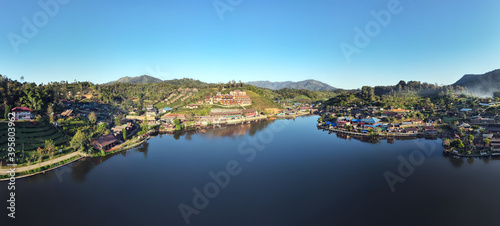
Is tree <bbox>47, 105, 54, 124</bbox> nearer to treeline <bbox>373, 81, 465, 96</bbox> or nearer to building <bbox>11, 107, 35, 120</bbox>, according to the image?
building <bbox>11, 107, 35, 120</bbox>

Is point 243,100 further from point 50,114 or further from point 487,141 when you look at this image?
point 487,141

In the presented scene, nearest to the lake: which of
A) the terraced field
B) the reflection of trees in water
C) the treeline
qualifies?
the terraced field

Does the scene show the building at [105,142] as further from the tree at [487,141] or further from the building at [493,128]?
the building at [493,128]

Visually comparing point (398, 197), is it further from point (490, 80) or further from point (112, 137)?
point (490, 80)

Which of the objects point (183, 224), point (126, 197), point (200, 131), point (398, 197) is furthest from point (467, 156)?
point (200, 131)

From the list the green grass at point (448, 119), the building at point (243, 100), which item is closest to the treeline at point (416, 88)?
the green grass at point (448, 119)

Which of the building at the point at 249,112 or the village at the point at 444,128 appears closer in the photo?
the village at the point at 444,128
